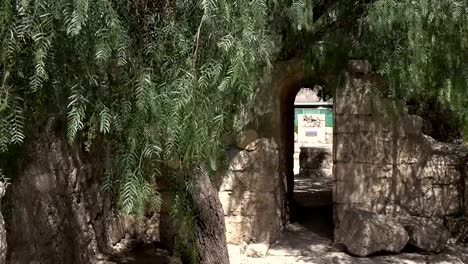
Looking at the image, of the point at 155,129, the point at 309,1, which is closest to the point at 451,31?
the point at 309,1

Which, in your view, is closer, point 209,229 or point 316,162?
point 209,229

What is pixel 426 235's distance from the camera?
27.6ft

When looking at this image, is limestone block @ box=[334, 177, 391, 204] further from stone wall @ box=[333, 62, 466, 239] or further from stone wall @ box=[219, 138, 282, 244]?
stone wall @ box=[219, 138, 282, 244]

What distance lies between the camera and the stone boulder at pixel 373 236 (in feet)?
26.9

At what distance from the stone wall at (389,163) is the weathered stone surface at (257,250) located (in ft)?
3.84

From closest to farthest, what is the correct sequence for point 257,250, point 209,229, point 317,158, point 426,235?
1. point 209,229
2. point 426,235
3. point 257,250
4. point 317,158

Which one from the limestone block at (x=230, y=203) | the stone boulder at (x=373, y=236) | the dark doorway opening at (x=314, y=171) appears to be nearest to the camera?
the stone boulder at (x=373, y=236)

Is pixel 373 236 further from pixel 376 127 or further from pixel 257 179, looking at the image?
pixel 257 179

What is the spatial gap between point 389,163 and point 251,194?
83.5 inches

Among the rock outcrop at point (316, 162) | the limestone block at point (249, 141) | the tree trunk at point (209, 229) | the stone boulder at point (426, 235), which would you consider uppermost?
the limestone block at point (249, 141)

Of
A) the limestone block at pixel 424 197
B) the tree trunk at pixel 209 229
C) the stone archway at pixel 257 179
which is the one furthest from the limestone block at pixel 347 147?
the tree trunk at pixel 209 229

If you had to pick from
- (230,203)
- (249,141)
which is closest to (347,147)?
(249,141)

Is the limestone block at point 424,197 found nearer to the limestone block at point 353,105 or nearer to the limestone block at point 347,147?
the limestone block at point 347,147

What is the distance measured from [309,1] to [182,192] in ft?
8.20
